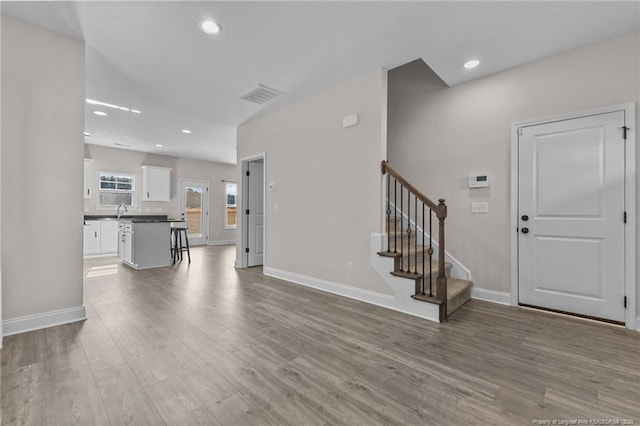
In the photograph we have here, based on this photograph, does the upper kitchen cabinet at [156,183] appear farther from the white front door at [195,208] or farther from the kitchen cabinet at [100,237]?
the kitchen cabinet at [100,237]

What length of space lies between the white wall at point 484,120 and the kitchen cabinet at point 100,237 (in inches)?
277

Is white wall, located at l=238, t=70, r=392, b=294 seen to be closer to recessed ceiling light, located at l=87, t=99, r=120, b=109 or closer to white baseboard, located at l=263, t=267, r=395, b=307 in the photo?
white baseboard, located at l=263, t=267, r=395, b=307

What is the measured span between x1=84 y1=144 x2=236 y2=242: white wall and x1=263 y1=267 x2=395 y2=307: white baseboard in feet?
17.6

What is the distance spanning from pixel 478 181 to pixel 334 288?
2.26 metres

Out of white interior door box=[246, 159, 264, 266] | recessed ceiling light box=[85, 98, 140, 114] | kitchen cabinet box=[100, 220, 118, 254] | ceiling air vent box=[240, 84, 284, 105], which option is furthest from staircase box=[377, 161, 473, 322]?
kitchen cabinet box=[100, 220, 118, 254]

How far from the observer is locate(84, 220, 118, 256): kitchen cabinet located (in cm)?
667

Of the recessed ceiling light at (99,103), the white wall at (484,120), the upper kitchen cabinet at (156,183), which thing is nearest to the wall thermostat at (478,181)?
the white wall at (484,120)

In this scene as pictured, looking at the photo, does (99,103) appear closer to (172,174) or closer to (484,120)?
(172,174)

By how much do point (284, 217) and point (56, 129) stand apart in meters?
2.80

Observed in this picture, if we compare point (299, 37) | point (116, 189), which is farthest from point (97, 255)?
point (299, 37)

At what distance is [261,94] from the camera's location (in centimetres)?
397

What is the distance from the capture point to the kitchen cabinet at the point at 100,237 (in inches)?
263

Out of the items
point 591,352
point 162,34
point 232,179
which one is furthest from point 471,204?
point 232,179

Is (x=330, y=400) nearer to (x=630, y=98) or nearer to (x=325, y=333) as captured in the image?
(x=325, y=333)
